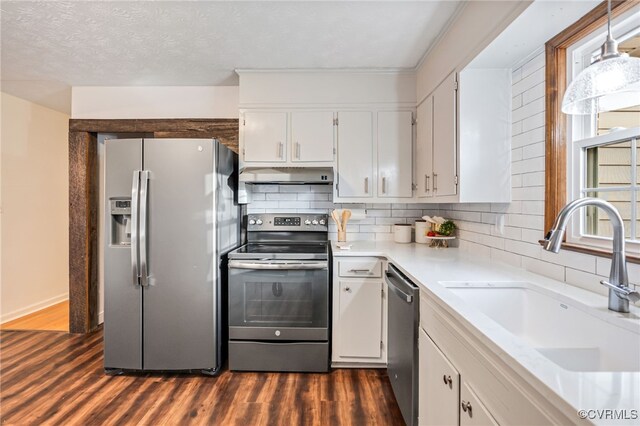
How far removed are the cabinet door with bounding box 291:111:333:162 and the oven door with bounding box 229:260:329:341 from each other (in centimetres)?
94

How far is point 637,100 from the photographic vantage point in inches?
47.1

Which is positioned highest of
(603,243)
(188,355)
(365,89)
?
(365,89)

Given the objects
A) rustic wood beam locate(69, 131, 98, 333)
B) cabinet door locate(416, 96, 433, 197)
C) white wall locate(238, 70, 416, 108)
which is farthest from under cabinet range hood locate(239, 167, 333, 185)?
rustic wood beam locate(69, 131, 98, 333)

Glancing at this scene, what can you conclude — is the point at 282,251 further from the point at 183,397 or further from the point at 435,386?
the point at 435,386

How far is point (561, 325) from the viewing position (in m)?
1.24

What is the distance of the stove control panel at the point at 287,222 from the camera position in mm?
2932

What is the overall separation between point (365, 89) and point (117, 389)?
298 cm

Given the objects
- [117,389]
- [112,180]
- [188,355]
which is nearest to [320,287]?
[188,355]

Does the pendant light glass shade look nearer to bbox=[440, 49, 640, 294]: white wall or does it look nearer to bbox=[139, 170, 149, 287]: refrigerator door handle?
bbox=[440, 49, 640, 294]: white wall

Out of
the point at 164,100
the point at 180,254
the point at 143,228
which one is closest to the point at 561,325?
the point at 180,254

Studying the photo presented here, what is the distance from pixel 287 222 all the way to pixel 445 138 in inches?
60.5

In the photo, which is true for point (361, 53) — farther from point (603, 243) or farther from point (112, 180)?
point (112, 180)

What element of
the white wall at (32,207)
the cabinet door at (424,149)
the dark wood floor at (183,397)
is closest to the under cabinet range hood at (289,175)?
the cabinet door at (424,149)

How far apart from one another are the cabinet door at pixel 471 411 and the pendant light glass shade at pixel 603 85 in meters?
1.06
